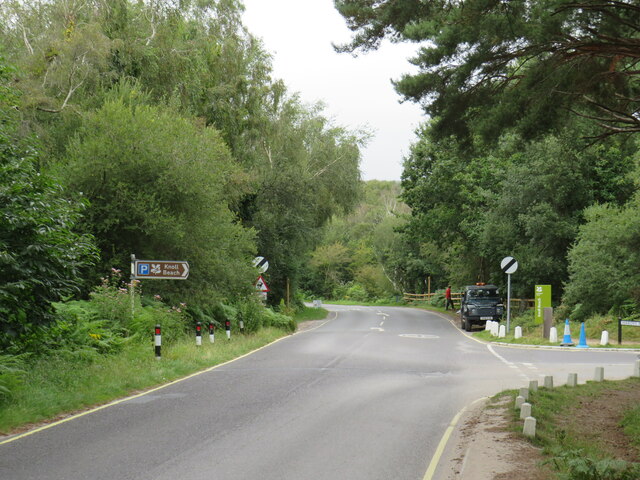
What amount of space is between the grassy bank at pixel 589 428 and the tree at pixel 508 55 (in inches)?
191

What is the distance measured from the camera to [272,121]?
1374 inches

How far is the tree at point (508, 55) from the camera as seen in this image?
35.5 feet

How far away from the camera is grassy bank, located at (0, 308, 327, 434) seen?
980 centimetres

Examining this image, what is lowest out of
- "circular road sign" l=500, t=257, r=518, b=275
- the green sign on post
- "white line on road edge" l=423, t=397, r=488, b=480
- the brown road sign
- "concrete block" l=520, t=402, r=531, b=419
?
"white line on road edge" l=423, t=397, r=488, b=480

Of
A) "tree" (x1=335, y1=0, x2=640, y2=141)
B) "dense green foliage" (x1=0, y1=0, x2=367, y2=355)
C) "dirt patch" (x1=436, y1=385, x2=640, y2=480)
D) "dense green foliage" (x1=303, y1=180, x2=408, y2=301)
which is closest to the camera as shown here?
"dirt patch" (x1=436, y1=385, x2=640, y2=480)

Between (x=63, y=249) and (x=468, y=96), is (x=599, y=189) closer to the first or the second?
(x=468, y=96)

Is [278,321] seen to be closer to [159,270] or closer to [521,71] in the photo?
[159,270]

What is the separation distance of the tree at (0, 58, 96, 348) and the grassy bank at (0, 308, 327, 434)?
101 centimetres

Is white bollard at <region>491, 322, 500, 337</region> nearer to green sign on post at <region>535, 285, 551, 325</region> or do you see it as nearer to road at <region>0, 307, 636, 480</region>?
green sign on post at <region>535, 285, 551, 325</region>

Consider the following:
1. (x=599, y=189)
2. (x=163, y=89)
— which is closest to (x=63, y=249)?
(x=163, y=89)

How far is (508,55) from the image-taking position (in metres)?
11.8

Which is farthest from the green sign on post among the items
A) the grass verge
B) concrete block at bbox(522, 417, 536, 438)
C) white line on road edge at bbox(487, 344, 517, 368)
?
concrete block at bbox(522, 417, 536, 438)

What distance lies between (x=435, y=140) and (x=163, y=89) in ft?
47.2

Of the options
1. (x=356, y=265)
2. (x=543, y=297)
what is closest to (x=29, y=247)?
(x=543, y=297)
